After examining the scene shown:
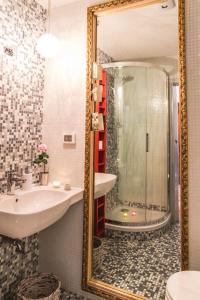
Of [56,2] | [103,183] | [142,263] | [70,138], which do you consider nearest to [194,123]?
[103,183]

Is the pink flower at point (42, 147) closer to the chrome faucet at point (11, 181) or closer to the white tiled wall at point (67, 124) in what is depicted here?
the white tiled wall at point (67, 124)

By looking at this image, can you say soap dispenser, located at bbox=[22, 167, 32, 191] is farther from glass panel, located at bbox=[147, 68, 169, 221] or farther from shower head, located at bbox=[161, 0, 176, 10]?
shower head, located at bbox=[161, 0, 176, 10]

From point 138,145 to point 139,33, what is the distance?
924 mm

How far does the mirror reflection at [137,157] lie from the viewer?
1609mm

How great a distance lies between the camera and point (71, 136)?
72.4 inches

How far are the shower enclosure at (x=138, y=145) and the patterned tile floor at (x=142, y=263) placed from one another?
0.12 m

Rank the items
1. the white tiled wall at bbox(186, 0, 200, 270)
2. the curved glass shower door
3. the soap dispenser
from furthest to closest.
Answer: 1. the curved glass shower door
2. the soap dispenser
3. the white tiled wall at bbox(186, 0, 200, 270)

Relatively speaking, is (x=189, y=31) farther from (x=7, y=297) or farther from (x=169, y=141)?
Answer: (x=7, y=297)

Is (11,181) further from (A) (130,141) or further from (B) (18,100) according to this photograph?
(A) (130,141)

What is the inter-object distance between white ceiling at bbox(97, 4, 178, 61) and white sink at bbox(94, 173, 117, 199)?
3.09ft

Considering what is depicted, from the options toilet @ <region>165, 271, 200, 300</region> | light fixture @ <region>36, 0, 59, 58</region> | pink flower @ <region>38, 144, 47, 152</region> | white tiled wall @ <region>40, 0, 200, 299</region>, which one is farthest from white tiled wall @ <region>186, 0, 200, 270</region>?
pink flower @ <region>38, 144, 47, 152</region>

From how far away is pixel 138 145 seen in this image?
2.10 meters

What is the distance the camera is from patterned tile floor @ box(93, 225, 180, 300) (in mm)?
1590

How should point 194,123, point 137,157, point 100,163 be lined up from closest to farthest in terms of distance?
point 194,123 → point 100,163 → point 137,157
